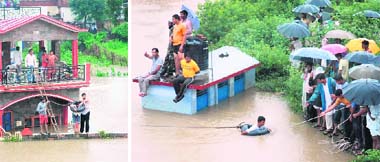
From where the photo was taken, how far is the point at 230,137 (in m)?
7.81

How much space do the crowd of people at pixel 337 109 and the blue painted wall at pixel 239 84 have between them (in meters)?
1.08

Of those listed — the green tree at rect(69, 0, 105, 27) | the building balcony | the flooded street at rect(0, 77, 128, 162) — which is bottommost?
the flooded street at rect(0, 77, 128, 162)

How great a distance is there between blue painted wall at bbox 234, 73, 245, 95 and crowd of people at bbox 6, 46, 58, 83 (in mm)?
1970

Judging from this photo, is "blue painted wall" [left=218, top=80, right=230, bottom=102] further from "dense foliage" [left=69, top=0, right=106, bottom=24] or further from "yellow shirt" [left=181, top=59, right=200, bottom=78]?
"dense foliage" [left=69, top=0, right=106, bottom=24]

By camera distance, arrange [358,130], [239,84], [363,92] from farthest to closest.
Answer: [239,84] < [358,130] < [363,92]

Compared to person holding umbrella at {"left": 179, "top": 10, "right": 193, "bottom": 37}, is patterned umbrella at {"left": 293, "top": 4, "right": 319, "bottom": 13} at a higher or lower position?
higher

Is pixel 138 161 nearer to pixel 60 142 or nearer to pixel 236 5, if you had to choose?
pixel 60 142

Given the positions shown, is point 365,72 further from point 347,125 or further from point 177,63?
point 177,63

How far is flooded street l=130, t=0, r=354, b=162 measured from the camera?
24.0ft

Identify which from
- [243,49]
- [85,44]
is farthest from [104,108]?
[243,49]

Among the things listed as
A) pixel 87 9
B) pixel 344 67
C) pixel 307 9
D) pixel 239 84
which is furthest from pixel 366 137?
pixel 87 9

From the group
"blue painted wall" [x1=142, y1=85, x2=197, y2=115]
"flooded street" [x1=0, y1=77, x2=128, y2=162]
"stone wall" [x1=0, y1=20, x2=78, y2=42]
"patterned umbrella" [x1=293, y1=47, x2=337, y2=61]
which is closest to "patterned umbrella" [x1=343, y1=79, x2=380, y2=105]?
"patterned umbrella" [x1=293, y1=47, x2=337, y2=61]

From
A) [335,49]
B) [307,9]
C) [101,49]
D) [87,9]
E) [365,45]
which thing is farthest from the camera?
[101,49]

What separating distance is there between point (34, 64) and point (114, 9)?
2117mm
